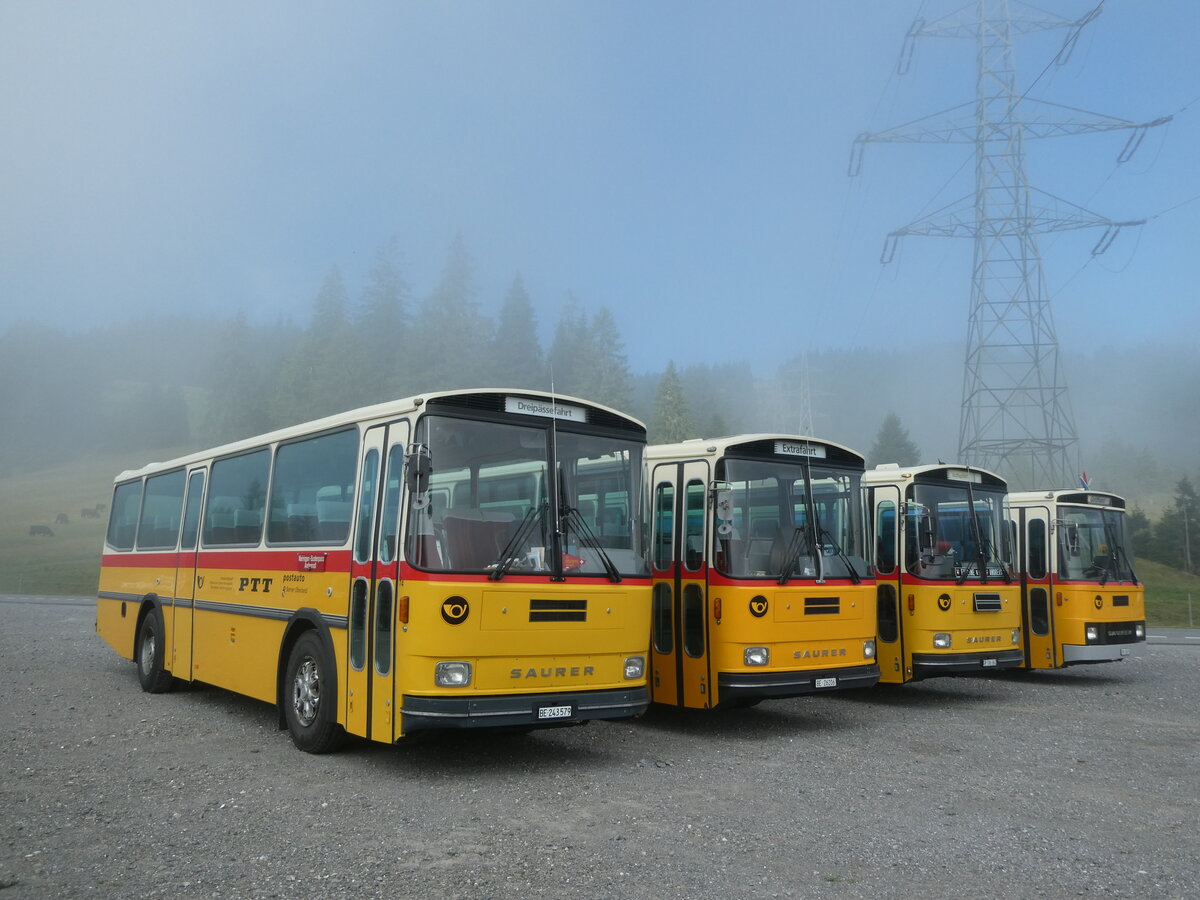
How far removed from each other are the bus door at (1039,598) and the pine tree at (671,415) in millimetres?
52124

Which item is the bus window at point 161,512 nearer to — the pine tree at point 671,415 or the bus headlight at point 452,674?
the bus headlight at point 452,674

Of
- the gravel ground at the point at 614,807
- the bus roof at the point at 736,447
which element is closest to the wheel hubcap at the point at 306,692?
the gravel ground at the point at 614,807

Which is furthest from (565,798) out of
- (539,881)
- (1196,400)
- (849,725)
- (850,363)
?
(1196,400)

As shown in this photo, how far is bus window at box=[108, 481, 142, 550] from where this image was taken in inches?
590

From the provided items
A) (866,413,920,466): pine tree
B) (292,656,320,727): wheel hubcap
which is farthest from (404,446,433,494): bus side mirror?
(866,413,920,466): pine tree

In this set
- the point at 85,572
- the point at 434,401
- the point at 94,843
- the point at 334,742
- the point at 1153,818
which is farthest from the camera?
the point at 85,572

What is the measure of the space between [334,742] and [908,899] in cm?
523

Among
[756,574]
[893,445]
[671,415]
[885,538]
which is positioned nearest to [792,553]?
[756,574]

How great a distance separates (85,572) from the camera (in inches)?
2269

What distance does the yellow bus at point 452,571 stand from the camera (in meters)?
7.74

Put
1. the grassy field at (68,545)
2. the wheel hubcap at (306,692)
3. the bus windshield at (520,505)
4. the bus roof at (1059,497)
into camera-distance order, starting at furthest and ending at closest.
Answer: the grassy field at (68,545) → the bus roof at (1059,497) → the wheel hubcap at (306,692) → the bus windshield at (520,505)

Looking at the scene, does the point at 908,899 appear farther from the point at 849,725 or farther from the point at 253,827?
the point at 849,725

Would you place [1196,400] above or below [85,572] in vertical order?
above

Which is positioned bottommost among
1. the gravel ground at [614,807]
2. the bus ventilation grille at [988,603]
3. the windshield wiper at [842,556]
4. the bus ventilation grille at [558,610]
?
the gravel ground at [614,807]
